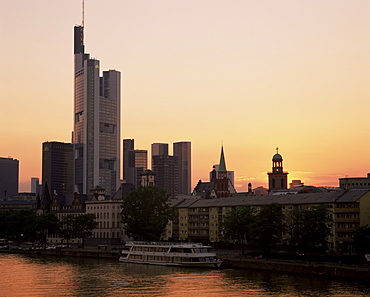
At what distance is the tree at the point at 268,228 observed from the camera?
14850cm

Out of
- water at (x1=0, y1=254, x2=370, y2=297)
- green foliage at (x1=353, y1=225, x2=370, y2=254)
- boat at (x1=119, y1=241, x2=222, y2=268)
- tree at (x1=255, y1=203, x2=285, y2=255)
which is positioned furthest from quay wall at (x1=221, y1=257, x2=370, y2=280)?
green foliage at (x1=353, y1=225, x2=370, y2=254)

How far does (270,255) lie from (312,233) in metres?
11.6

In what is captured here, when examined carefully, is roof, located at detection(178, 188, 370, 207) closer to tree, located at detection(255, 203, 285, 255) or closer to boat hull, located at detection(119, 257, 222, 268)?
tree, located at detection(255, 203, 285, 255)

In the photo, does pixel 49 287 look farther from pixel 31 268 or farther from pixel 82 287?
pixel 31 268

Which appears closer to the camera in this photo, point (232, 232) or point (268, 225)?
point (268, 225)

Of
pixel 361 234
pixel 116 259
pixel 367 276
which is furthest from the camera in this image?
pixel 116 259

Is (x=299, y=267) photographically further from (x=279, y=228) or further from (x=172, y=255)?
(x=172, y=255)

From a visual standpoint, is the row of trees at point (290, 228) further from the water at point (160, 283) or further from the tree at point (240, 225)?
the water at point (160, 283)

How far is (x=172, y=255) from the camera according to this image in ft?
512

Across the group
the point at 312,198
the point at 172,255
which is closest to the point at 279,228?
the point at 312,198

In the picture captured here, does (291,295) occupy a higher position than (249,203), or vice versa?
(249,203)

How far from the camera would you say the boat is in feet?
488

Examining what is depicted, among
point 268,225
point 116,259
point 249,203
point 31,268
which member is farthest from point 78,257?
point 268,225

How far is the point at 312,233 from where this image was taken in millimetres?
143500
